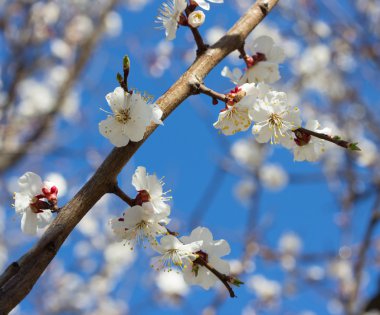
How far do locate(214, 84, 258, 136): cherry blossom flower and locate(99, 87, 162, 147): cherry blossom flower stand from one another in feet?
0.65

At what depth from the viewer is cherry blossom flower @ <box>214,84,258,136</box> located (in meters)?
1.20

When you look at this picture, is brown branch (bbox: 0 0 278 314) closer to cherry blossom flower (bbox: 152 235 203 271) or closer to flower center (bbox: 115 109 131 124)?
flower center (bbox: 115 109 131 124)

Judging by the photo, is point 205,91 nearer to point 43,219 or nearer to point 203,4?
point 203,4

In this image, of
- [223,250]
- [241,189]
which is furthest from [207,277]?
[241,189]

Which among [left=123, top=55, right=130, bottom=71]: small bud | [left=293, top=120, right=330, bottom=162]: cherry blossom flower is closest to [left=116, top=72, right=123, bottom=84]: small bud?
[left=123, top=55, right=130, bottom=71]: small bud

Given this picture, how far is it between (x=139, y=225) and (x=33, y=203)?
11.0 inches

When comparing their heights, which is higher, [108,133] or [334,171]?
[334,171]

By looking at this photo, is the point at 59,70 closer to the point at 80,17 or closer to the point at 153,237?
the point at 80,17

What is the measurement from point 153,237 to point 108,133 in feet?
0.88

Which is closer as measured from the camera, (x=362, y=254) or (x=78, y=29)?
(x=362, y=254)

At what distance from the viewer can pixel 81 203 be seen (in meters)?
1.00

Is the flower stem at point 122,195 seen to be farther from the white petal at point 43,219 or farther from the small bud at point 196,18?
the small bud at point 196,18

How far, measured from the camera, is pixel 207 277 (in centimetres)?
131

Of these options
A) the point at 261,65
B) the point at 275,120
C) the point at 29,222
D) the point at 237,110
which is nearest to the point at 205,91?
the point at 237,110
